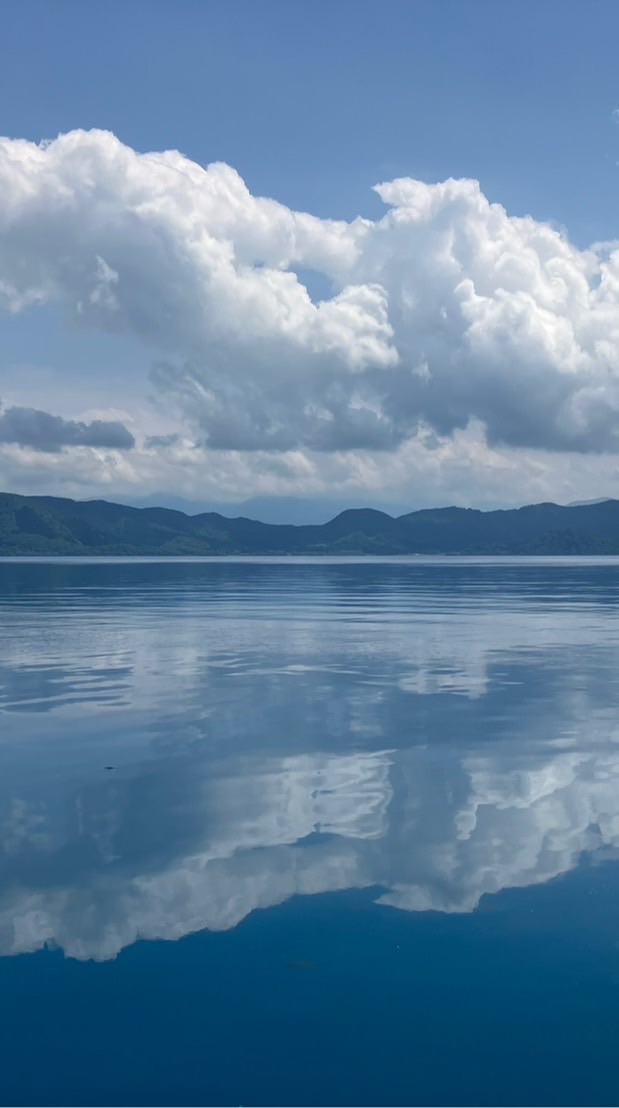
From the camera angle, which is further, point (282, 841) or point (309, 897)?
point (282, 841)

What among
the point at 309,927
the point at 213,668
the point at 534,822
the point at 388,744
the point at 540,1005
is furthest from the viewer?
the point at 213,668

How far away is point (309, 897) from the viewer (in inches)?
560

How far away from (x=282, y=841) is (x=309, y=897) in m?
2.38

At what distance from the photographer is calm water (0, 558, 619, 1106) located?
32.7 ft

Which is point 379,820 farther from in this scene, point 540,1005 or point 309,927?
point 540,1005

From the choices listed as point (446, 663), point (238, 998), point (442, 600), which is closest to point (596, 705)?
point (446, 663)

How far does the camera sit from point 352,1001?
11273 millimetres

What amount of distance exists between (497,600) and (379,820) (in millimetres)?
69221

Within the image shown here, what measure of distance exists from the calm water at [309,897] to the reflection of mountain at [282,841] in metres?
0.06

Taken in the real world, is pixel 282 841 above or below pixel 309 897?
above

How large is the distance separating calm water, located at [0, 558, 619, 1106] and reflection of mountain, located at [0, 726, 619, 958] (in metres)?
0.06

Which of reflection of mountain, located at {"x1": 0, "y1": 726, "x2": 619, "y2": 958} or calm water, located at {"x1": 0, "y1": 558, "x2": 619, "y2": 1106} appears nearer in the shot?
calm water, located at {"x1": 0, "y1": 558, "x2": 619, "y2": 1106}

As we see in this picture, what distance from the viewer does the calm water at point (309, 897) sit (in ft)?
32.7

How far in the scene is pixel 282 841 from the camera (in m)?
16.5
